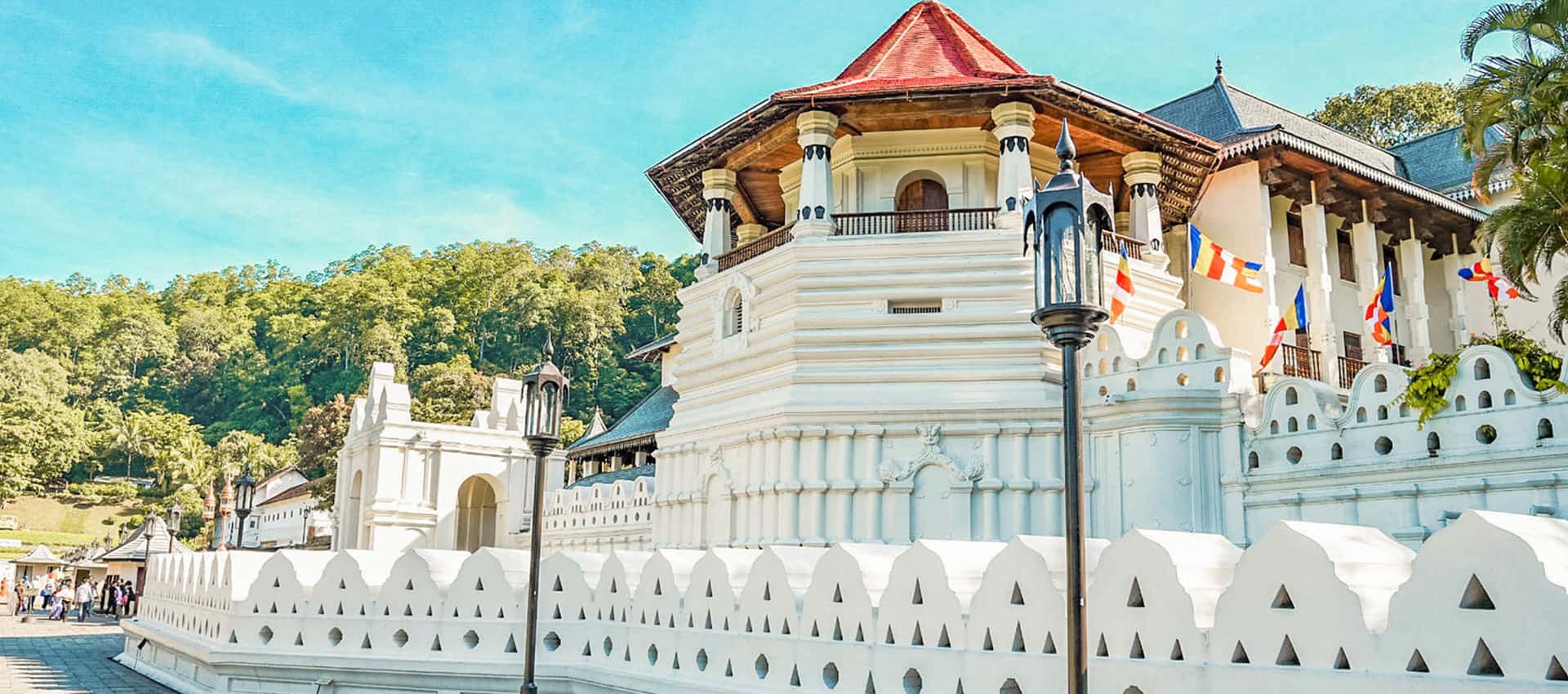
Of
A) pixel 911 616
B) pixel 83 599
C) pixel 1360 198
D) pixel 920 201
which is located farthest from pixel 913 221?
pixel 83 599

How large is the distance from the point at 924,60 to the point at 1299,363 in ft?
32.6

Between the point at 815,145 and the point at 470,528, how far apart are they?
1740 cm

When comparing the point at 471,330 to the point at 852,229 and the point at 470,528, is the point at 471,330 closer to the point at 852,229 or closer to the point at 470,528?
the point at 470,528

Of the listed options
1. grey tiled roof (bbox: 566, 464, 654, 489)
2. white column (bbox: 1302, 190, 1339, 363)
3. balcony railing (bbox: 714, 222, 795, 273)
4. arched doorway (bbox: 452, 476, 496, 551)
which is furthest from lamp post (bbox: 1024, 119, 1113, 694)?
grey tiled roof (bbox: 566, 464, 654, 489)

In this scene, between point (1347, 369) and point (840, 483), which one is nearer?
point (840, 483)

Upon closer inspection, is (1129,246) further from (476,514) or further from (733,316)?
(476,514)

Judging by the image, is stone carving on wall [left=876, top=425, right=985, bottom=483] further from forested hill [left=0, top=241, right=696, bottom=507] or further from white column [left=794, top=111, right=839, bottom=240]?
forested hill [left=0, top=241, right=696, bottom=507]

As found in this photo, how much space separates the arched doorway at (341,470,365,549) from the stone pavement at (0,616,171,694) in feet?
17.9

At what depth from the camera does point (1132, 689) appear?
22.7ft

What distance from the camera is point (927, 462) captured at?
18203mm

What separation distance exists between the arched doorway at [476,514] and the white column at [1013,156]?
1783cm

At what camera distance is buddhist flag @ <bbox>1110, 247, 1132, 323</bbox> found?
1922cm

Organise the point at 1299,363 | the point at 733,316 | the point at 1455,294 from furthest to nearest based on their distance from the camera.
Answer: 1. the point at 1455,294
2. the point at 1299,363
3. the point at 733,316

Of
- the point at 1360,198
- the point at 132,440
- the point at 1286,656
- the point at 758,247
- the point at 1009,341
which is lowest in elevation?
the point at 1286,656
